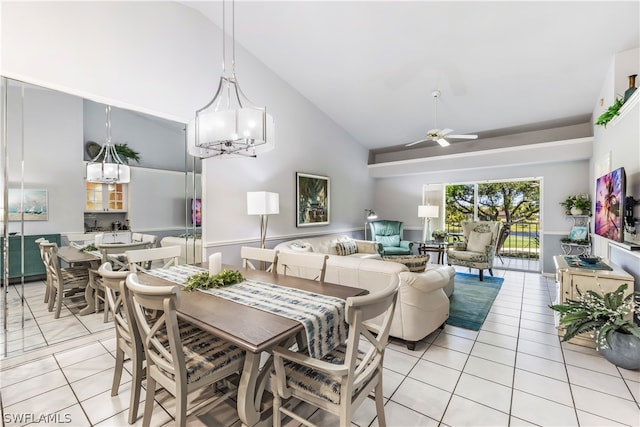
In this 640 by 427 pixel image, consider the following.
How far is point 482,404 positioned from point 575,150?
5.03 m

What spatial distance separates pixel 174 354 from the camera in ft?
4.45

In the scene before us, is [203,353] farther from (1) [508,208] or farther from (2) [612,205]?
(1) [508,208]

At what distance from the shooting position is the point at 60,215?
2.69 m

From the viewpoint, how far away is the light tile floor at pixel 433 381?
5.84 ft

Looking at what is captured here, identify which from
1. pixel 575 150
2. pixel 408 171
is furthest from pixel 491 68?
pixel 408 171

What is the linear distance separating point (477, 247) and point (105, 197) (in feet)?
19.2

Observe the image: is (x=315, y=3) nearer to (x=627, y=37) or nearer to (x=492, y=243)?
(x=627, y=37)

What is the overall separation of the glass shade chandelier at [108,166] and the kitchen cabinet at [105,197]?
54 mm

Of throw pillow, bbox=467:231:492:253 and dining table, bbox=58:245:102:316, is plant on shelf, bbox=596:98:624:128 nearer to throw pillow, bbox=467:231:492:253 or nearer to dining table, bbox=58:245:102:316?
throw pillow, bbox=467:231:492:253

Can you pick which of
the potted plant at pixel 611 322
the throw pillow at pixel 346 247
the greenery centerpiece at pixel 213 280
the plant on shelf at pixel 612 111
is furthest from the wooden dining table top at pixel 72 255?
the plant on shelf at pixel 612 111

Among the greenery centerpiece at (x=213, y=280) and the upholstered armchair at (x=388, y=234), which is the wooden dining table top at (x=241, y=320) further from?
the upholstered armchair at (x=388, y=234)

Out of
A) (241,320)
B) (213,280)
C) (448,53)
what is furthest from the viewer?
(448,53)

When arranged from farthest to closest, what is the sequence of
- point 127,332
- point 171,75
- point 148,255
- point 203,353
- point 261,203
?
point 261,203
point 171,75
point 148,255
point 127,332
point 203,353

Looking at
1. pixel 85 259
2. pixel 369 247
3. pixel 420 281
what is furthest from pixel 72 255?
pixel 369 247
